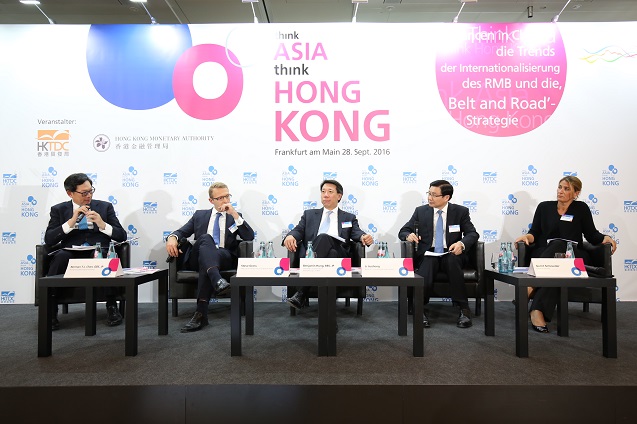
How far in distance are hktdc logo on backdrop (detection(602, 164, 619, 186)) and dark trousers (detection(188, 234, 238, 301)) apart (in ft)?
13.7

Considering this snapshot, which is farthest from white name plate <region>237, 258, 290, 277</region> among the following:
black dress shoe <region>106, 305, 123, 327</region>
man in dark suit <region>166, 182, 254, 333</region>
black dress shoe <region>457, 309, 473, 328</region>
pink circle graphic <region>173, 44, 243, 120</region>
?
pink circle graphic <region>173, 44, 243, 120</region>

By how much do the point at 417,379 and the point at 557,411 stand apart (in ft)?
2.31

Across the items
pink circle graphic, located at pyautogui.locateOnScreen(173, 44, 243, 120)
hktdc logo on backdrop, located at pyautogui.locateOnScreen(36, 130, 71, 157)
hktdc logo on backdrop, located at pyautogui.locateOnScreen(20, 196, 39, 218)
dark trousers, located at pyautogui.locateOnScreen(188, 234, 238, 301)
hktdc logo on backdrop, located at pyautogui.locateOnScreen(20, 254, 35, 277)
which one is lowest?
hktdc logo on backdrop, located at pyautogui.locateOnScreen(20, 254, 35, 277)

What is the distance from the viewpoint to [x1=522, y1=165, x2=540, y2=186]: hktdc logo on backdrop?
4.63 metres

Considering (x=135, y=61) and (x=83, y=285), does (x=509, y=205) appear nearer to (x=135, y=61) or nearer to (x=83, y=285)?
(x=83, y=285)

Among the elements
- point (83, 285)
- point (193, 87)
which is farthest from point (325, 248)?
point (193, 87)

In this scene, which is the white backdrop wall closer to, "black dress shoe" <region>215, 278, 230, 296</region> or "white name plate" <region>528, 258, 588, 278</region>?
"black dress shoe" <region>215, 278, 230, 296</region>

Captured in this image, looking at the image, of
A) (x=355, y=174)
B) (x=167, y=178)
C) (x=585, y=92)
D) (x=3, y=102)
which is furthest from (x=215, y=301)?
(x=585, y=92)

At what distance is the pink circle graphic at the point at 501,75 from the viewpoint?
4648 mm

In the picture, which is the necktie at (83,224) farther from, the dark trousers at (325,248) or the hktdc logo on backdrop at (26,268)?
the dark trousers at (325,248)

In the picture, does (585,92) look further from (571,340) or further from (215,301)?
(215,301)

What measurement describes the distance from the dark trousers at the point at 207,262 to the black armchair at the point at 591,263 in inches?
108

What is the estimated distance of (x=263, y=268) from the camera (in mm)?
2764

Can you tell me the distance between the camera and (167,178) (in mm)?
4621
